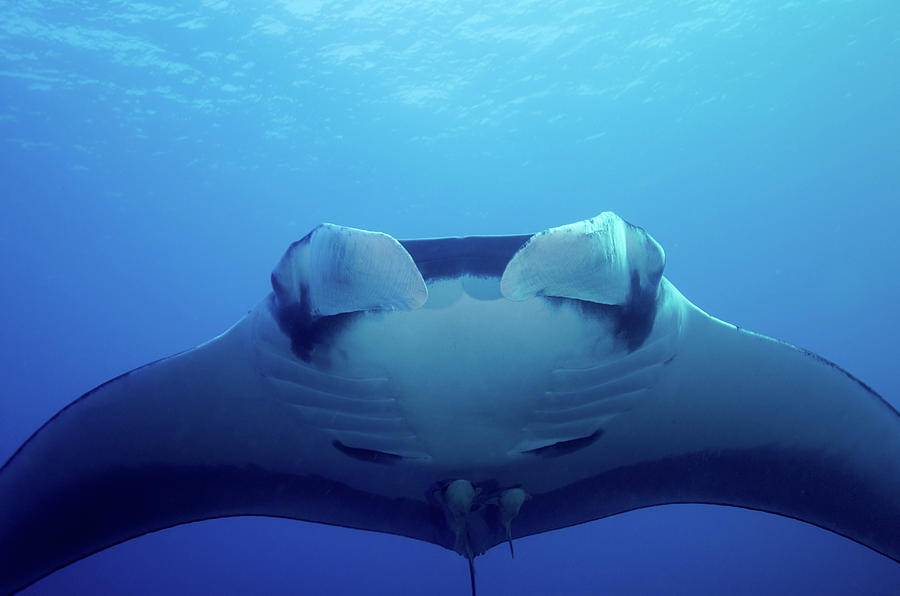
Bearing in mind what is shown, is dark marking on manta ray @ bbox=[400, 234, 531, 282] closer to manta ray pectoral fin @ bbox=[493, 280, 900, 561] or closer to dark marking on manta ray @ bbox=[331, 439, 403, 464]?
manta ray pectoral fin @ bbox=[493, 280, 900, 561]

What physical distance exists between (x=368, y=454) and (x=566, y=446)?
0.83m

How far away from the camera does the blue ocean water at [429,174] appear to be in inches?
535

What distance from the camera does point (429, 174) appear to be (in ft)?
63.7

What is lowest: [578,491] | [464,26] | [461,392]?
[578,491]

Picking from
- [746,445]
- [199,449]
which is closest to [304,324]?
[199,449]

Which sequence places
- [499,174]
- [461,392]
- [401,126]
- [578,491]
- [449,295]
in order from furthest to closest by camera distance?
[499,174] < [401,126] < [578,491] < [461,392] < [449,295]

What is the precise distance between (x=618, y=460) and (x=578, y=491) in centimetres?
24

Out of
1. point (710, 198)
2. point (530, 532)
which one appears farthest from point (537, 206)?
point (530, 532)

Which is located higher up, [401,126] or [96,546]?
[401,126]

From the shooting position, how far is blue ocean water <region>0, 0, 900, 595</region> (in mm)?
13578

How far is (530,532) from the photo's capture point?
105 inches

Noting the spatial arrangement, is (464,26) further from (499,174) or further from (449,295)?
(449,295)

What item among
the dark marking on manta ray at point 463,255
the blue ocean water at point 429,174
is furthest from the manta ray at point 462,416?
the blue ocean water at point 429,174

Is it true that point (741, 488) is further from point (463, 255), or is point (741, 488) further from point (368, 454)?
point (463, 255)
